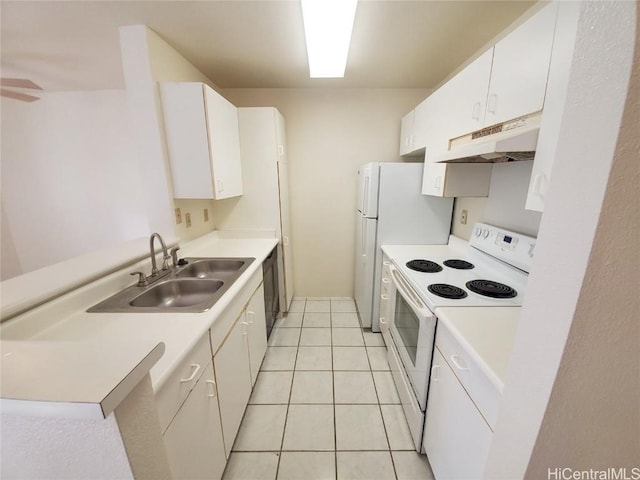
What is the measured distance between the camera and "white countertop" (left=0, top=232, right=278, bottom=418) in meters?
0.37

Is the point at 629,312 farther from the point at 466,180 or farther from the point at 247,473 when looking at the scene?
the point at 247,473

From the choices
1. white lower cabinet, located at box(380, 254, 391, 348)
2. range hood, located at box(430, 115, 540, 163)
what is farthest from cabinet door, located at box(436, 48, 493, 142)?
white lower cabinet, located at box(380, 254, 391, 348)

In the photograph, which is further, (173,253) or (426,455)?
(173,253)

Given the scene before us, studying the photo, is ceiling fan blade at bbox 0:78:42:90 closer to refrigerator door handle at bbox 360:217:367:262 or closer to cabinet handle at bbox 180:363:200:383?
cabinet handle at bbox 180:363:200:383

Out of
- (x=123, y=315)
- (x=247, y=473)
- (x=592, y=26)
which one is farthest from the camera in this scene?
(x=247, y=473)

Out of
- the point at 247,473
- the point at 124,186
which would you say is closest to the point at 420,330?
the point at 247,473

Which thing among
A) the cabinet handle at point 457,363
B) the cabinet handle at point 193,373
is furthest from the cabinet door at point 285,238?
the cabinet handle at point 457,363

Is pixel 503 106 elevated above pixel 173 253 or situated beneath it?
elevated above

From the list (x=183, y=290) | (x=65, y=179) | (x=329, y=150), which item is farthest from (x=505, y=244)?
(x=65, y=179)

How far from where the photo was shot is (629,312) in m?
0.43

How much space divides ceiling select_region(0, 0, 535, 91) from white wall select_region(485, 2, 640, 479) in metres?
1.45

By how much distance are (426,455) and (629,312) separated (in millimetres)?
1462

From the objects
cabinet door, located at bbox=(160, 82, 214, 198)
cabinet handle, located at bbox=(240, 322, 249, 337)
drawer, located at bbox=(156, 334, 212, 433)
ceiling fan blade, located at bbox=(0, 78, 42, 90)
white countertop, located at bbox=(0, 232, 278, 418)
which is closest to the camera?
white countertop, located at bbox=(0, 232, 278, 418)

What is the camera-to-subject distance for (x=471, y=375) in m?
0.93
